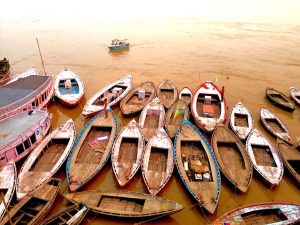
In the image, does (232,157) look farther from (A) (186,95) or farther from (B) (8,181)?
(B) (8,181)

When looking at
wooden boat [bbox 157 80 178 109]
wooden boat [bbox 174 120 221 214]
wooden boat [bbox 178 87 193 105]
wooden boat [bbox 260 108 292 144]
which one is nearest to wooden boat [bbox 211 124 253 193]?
wooden boat [bbox 174 120 221 214]

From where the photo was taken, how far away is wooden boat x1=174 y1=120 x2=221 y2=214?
1631 cm

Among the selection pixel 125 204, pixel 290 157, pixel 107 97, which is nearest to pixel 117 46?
pixel 107 97

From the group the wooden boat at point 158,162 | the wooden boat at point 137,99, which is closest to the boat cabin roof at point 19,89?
the wooden boat at point 137,99

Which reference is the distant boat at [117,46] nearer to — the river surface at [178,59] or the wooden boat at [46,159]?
the river surface at [178,59]

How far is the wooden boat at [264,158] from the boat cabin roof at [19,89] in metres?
20.9

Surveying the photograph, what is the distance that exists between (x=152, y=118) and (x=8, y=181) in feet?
43.1

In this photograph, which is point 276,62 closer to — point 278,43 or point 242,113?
point 278,43

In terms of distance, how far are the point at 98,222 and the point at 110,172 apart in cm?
432

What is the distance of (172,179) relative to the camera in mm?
18906

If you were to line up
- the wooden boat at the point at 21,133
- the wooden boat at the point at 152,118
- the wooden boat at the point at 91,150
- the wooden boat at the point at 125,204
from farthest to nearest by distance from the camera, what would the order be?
the wooden boat at the point at 152,118 < the wooden boat at the point at 21,133 < the wooden boat at the point at 91,150 < the wooden boat at the point at 125,204

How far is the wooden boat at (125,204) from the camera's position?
15102 mm

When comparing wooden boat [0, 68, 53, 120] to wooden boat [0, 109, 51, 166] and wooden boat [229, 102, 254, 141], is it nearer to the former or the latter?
wooden boat [0, 109, 51, 166]

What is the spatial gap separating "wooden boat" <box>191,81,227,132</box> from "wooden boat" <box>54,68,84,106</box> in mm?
12702
